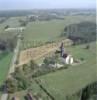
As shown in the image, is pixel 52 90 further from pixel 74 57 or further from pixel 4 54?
pixel 4 54

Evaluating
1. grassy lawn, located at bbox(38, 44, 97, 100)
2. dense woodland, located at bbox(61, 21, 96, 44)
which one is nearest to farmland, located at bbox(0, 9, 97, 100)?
grassy lawn, located at bbox(38, 44, 97, 100)

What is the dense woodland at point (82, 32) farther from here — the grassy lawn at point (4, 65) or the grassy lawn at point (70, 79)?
the grassy lawn at point (70, 79)

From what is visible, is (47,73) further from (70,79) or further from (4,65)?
(4,65)

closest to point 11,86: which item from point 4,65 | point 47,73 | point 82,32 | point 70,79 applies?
point 47,73

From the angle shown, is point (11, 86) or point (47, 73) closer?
point (11, 86)

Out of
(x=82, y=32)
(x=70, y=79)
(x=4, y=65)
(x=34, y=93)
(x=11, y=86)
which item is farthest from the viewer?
(x=82, y=32)

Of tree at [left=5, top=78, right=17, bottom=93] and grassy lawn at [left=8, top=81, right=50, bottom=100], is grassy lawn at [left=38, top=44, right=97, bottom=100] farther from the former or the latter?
tree at [left=5, top=78, right=17, bottom=93]
